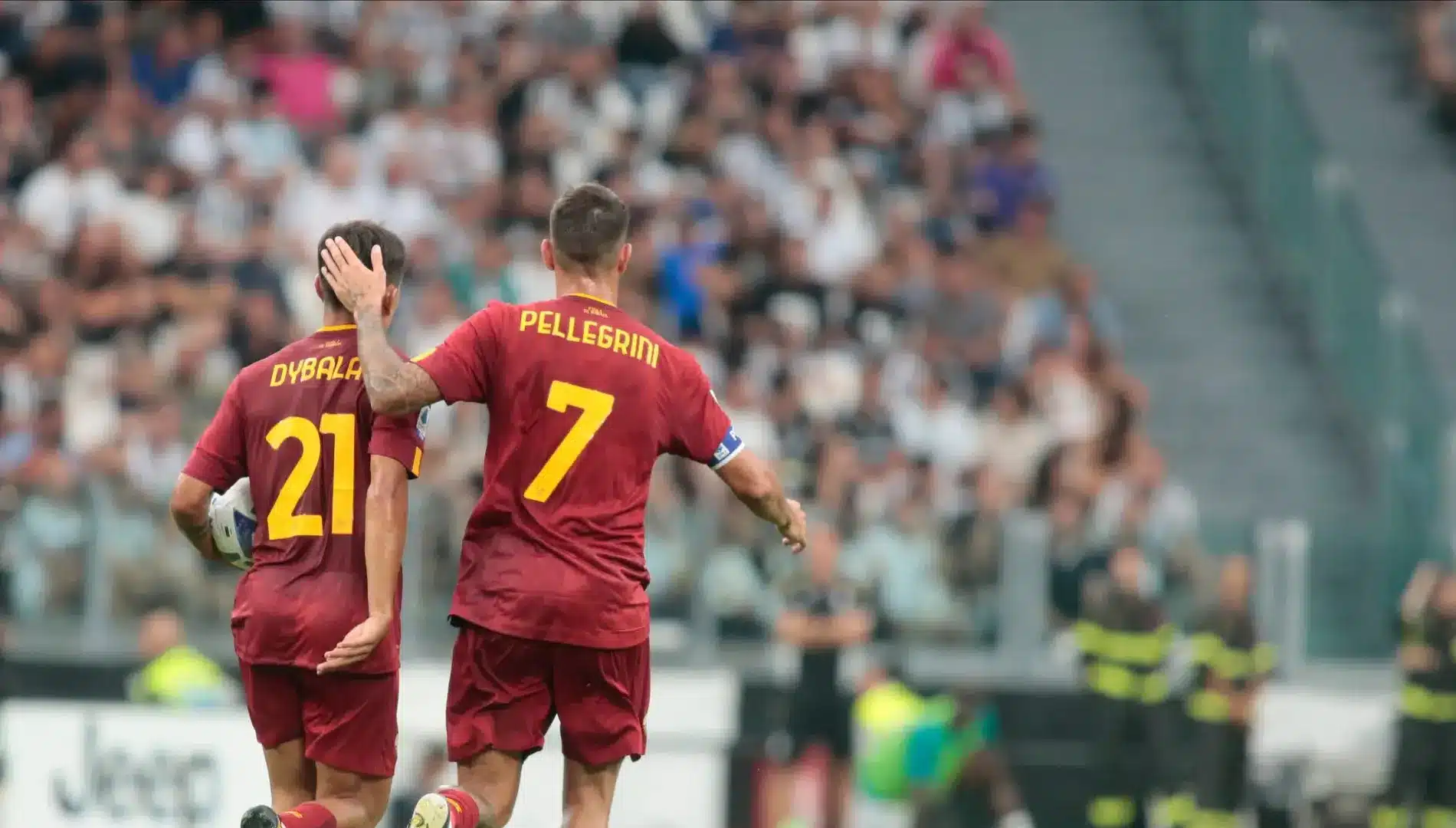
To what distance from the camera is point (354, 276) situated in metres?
7.26

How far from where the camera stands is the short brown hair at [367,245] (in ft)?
24.1

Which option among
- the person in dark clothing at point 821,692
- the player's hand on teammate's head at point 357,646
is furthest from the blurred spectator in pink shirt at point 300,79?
the player's hand on teammate's head at point 357,646

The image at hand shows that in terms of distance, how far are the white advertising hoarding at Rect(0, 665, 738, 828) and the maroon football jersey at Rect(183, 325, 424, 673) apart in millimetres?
6037

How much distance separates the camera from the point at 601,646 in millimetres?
7340

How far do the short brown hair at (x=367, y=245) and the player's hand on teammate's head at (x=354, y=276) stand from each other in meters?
0.02

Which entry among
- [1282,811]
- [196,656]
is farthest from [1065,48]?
[196,656]

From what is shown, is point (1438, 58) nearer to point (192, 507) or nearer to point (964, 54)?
point (964, 54)

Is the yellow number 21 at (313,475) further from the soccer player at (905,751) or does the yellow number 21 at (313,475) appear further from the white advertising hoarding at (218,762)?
the soccer player at (905,751)

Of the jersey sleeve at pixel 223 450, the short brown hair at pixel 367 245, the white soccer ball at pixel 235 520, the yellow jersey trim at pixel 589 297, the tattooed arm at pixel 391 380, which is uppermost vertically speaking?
the short brown hair at pixel 367 245

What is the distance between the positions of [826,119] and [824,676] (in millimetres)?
5578

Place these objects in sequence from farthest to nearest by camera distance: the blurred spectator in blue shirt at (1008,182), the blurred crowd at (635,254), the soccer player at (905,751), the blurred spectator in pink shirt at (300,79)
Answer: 1. the blurred spectator in blue shirt at (1008,182)
2. the blurred spectator in pink shirt at (300,79)
3. the blurred crowd at (635,254)
4. the soccer player at (905,751)

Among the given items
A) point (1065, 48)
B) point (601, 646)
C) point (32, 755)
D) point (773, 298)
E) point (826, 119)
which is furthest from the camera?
point (1065, 48)

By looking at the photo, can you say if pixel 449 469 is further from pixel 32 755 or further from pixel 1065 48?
pixel 1065 48

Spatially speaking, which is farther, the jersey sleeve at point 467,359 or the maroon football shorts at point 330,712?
the maroon football shorts at point 330,712
